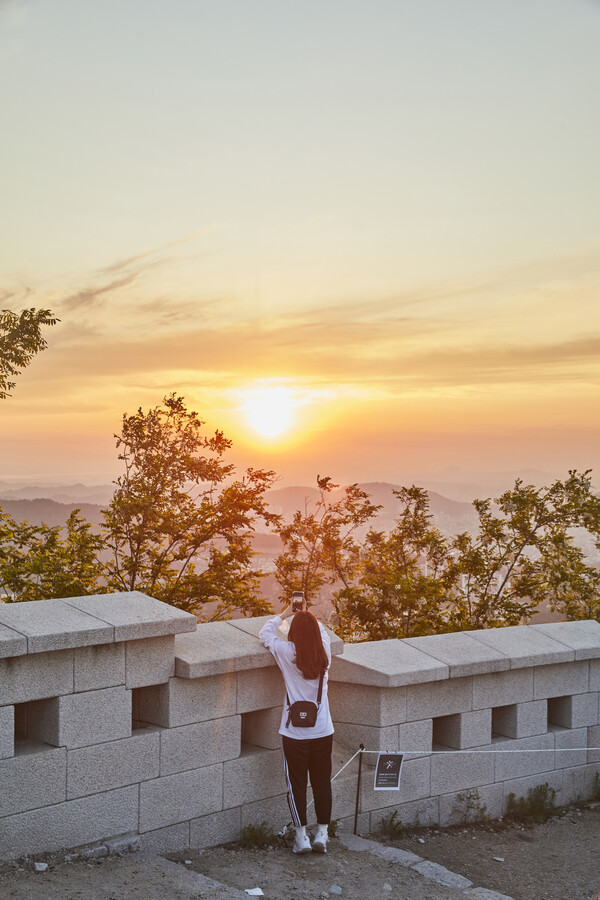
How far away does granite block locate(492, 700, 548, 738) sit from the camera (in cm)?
762

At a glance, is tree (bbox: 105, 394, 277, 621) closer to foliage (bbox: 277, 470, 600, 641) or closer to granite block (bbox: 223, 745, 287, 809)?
foliage (bbox: 277, 470, 600, 641)

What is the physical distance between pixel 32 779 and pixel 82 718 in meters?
0.43

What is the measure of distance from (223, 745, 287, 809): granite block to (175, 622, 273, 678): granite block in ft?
2.19

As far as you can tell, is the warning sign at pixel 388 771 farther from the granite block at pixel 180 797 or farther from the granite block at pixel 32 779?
the granite block at pixel 32 779

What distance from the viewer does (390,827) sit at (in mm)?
6812

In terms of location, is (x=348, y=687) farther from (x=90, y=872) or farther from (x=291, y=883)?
(x=90, y=872)

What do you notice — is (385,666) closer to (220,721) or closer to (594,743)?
(220,721)

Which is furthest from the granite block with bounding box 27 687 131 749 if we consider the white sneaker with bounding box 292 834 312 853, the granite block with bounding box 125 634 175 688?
the white sneaker with bounding box 292 834 312 853

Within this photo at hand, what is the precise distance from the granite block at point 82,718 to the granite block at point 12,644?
0.47m

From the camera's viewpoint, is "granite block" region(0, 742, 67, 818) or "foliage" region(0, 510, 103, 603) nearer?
"granite block" region(0, 742, 67, 818)

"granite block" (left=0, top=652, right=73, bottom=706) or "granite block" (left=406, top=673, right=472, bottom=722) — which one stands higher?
"granite block" (left=0, top=652, right=73, bottom=706)

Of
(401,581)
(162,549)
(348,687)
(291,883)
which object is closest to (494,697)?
(348,687)

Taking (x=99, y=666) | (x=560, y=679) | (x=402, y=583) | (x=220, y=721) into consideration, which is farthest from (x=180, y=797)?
(x=402, y=583)

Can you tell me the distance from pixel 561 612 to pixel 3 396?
398 inches
